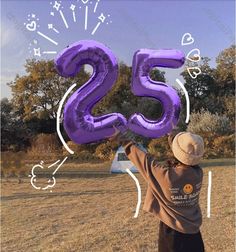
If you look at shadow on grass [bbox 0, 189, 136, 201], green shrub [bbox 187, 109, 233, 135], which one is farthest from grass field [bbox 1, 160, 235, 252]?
green shrub [bbox 187, 109, 233, 135]

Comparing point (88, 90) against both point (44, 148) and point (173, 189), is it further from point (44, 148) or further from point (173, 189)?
point (44, 148)

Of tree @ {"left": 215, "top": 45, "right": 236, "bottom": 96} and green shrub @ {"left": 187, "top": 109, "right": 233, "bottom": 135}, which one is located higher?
tree @ {"left": 215, "top": 45, "right": 236, "bottom": 96}

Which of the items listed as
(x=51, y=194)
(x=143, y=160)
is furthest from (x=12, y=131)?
(x=143, y=160)

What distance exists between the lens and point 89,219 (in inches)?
250

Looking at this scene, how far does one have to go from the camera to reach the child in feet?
10.2

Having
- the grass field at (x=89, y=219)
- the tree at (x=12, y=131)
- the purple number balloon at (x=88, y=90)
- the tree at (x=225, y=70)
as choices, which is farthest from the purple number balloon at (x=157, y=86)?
the tree at (x=225, y=70)

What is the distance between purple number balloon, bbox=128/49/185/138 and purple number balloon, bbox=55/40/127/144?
0.21 metres

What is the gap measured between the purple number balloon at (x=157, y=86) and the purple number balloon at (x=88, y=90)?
0.21m

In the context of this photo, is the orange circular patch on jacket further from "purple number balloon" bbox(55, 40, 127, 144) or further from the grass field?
the grass field

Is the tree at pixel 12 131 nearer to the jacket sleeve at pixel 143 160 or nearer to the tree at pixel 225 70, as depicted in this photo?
the tree at pixel 225 70

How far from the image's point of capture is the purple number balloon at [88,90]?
422cm

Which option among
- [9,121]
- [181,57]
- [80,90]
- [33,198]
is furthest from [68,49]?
[9,121]

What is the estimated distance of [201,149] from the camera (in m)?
3.12

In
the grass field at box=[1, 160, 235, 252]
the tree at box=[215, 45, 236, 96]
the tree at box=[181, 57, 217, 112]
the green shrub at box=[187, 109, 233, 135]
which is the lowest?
the grass field at box=[1, 160, 235, 252]
